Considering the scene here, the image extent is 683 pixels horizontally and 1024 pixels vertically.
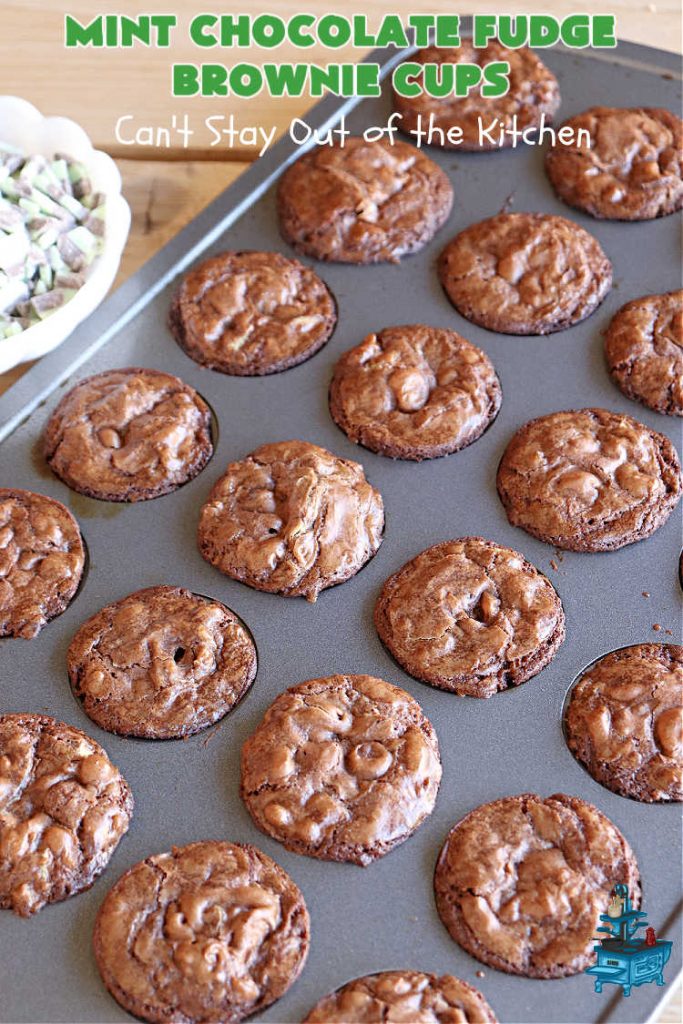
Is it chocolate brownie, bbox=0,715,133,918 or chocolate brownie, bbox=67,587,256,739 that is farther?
chocolate brownie, bbox=67,587,256,739

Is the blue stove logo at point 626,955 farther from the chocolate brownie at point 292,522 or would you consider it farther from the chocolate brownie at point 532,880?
the chocolate brownie at point 292,522

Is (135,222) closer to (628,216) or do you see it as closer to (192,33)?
(192,33)

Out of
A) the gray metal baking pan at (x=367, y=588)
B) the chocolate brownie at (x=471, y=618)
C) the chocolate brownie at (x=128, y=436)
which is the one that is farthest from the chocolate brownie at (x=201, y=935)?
the chocolate brownie at (x=128, y=436)

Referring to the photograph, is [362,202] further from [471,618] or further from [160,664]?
[160,664]

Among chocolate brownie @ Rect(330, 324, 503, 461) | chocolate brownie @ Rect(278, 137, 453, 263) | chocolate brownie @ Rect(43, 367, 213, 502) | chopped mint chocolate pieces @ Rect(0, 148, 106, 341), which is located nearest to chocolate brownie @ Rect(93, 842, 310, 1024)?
chocolate brownie @ Rect(43, 367, 213, 502)

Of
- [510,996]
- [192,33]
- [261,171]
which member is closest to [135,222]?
[261,171]

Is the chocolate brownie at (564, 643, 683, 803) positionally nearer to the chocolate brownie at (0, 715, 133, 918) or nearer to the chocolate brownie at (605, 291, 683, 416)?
the chocolate brownie at (605, 291, 683, 416)
